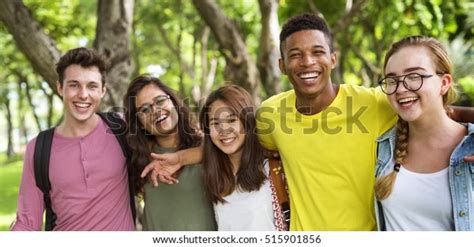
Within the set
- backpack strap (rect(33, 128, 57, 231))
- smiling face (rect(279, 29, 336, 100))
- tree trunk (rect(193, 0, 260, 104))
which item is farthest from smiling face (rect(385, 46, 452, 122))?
tree trunk (rect(193, 0, 260, 104))

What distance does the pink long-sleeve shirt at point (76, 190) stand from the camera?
315 centimetres

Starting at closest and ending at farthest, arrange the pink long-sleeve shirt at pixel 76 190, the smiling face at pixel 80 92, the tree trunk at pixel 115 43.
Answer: the pink long-sleeve shirt at pixel 76 190 → the smiling face at pixel 80 92 → the tree trunk at pixel 115 43

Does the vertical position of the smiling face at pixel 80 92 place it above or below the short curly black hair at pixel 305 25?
below

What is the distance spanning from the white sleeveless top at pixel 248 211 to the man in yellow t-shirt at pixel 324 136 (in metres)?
0.15

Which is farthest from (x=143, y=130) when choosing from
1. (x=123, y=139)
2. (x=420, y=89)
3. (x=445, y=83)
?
(x=445, y=83)

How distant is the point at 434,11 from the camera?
27.2 feet

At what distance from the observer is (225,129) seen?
3.19 meters

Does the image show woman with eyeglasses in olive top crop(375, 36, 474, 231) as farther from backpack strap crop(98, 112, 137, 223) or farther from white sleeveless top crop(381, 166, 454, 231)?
backpack strap crop(98, 112, 137, 223)

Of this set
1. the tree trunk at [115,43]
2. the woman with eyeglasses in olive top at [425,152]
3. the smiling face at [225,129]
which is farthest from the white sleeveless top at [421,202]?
the tree trunk at [115,43]

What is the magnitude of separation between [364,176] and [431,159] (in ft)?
1.43

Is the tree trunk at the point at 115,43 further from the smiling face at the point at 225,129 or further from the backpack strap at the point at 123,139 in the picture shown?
the smiling face at the point at 225,129

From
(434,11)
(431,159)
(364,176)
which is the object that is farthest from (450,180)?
(434,11)

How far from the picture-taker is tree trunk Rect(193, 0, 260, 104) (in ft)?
20.7
